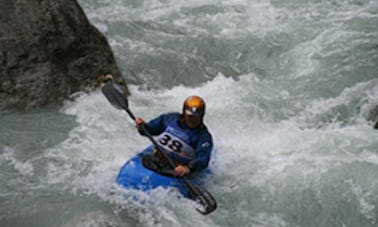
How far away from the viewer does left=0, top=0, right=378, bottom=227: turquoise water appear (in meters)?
5.62

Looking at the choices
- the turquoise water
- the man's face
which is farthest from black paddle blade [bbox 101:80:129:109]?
the man's face

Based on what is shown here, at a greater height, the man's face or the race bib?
the man's face

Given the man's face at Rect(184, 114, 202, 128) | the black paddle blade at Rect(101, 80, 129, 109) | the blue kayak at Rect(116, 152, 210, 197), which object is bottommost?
the blue kayak at Rect(116, 152, 210, 197)

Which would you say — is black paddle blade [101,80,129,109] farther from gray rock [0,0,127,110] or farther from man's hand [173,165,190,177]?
man's hand [173,165,190,177]

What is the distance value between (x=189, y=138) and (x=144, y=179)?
648 mm

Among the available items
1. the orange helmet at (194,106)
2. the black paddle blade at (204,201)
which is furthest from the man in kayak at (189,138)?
the black paddle blade at (204,201)

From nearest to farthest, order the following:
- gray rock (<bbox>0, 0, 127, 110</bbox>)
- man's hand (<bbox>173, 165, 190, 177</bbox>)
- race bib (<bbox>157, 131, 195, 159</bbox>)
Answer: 1. man's hand (<bbox>173, 165, 190, 177</bbox>)
2. race bib (<bbox>157, 131, 195, 159</bbox>)
3. gray rock (<bbox>0, 0, 127, 110</bbox>)

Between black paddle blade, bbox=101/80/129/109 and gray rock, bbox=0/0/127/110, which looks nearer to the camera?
black paddle blade, bbox=101/80/129/109

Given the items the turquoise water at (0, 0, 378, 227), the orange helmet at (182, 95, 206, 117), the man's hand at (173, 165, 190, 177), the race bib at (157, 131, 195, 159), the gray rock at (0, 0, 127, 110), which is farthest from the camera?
the gray rock at (0, 0, 127, 110)

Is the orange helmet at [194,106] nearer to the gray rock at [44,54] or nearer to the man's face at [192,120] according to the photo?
the man's face at [192,120]

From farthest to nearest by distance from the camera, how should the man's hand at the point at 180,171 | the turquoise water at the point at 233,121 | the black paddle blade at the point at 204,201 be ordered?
1. the turquoise water at the point at 233,121
2. the man's hand at the point at 180,171
3. the black paddle blade at the point at 204,201

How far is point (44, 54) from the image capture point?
24.5 ft

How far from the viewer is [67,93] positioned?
299 inches

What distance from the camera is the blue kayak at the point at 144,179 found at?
557 cm
